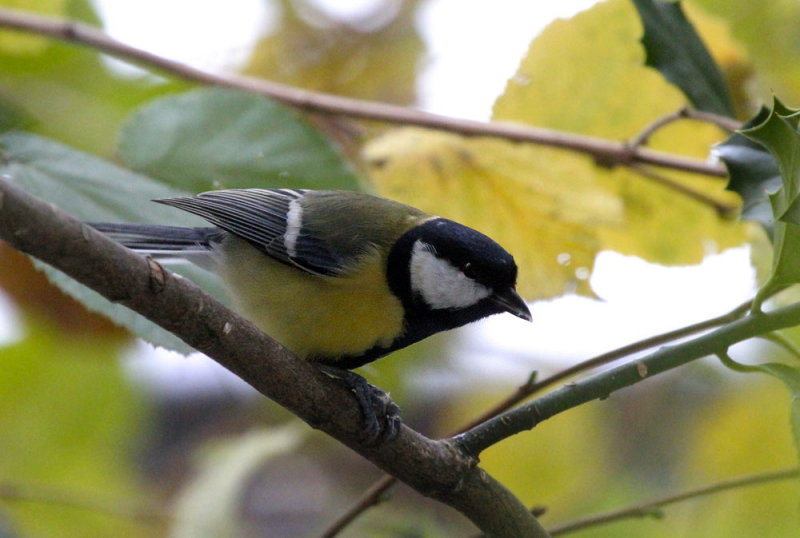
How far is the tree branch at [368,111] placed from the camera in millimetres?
1047

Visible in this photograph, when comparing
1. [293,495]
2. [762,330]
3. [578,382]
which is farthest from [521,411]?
[293,495]

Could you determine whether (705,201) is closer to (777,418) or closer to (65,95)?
(777,418)

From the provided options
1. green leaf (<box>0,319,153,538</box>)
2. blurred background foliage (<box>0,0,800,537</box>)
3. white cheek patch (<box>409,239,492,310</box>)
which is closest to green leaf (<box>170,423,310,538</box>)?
blurred background foliage (<box>0,0,800,537</box>)

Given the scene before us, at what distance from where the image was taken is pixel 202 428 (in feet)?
5.74

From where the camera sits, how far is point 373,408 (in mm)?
742

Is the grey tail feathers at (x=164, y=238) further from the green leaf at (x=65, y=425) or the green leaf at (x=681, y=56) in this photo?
the green leaf at (x=681, y=56)

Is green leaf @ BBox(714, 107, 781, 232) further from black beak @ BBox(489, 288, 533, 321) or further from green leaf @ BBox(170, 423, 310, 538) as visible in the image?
green leaf @ BBox(170, 423, 310, 538)

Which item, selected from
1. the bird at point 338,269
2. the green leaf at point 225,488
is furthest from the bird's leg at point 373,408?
the green leaf at point 225,488

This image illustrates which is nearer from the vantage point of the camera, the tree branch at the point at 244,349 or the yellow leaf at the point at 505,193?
the tree branch at the point at 244,349

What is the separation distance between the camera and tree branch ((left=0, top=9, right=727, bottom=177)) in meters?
1.05

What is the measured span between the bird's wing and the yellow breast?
0.05 feet

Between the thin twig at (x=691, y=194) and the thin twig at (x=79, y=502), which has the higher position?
the thin twig at (x=691, y=194)

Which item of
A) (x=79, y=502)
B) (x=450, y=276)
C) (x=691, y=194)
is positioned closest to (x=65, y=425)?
(x=79, y=502)

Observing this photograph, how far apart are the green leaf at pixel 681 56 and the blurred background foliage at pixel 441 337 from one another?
198 millimetres
